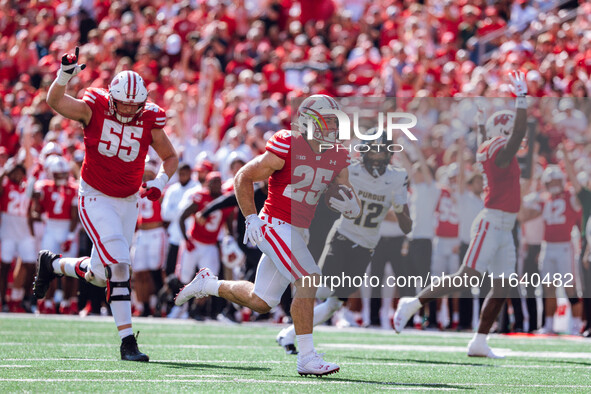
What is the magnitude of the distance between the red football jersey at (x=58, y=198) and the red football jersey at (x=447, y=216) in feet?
14.1

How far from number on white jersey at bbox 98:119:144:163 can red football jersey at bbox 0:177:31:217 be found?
6.12 meters

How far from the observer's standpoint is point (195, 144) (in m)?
14.0

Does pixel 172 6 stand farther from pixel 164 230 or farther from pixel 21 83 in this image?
pixel 164 230

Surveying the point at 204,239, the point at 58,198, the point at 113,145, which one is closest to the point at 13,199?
the point at 58,198

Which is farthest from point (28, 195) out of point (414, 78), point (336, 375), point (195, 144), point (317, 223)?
point (336, 375)

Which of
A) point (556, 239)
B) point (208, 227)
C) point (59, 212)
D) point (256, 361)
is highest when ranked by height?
point (59, 212)

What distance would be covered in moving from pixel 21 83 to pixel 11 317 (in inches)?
256

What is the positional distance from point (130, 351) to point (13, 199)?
260 inches

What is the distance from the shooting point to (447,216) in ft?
37.6

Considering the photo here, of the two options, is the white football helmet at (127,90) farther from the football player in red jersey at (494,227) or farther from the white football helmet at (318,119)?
the football player in red jersey at (494,227)

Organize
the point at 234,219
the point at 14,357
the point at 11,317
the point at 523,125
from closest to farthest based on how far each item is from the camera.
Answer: the point at 14,357, the point at 523,125, the point at 11,317, the point at 234,219

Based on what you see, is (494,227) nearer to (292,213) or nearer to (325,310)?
(325,310)

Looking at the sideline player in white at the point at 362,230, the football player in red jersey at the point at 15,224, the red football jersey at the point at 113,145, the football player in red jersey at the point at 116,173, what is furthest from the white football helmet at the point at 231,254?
the red football jersey at the point at 113,145

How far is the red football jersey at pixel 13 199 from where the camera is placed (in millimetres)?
12602
